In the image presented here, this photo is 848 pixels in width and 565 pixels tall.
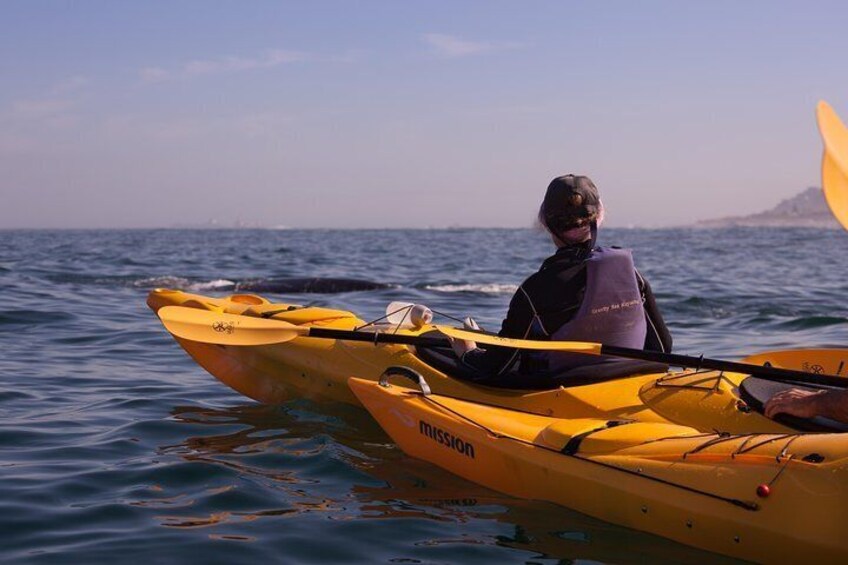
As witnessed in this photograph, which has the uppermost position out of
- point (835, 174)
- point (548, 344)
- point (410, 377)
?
point (835, 174)

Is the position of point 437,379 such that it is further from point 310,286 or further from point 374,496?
point 310,286

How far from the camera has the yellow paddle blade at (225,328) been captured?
701 centimetres

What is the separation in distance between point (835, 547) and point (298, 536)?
2.31 m

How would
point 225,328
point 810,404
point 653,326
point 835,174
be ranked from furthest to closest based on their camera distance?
point 225,328, point 653,326, point 810,404, point 835,174

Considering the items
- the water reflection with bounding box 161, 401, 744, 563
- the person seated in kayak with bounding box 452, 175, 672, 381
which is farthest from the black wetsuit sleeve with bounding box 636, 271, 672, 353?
the water reflection with bounding box 161, 401, 744, 563

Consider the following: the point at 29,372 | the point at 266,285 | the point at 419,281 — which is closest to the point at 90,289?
the point at 266,285

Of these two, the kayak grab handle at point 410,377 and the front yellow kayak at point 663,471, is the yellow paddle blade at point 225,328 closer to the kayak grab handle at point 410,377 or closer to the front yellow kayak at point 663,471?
the kayak grab handle at point 410,377

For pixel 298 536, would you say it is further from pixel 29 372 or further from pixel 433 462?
pixel 29 372

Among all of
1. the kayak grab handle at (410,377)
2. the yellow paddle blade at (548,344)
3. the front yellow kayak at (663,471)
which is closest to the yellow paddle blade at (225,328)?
the kayak grab handle at (410,377)

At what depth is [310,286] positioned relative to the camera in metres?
17.2

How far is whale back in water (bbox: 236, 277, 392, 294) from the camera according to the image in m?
17.1

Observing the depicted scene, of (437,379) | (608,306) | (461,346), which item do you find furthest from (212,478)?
(608,306)

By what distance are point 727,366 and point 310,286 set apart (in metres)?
12.5

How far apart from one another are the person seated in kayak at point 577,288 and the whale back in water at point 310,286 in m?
11.5
